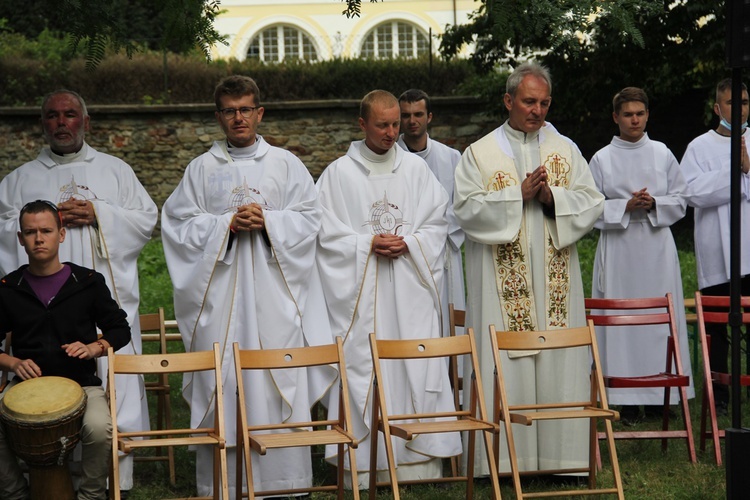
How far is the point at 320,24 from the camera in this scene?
3234 cm

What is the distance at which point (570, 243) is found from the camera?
674 cm

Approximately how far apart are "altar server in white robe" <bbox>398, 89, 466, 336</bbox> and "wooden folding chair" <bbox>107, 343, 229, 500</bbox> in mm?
2606

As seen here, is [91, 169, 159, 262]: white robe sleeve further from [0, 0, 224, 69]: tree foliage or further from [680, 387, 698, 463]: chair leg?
[680, 387, 698, 463]: chair leg

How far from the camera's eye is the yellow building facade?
31891 millimetres

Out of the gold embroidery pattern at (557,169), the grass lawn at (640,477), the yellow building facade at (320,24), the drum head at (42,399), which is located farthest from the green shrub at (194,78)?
the yellow building facade at (320,24)

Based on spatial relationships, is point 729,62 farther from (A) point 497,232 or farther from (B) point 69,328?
(B) point 69,328

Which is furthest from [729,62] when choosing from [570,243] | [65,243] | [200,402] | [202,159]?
[65,243]

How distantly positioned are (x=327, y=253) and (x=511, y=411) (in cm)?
146

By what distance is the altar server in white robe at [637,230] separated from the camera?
26.8ft

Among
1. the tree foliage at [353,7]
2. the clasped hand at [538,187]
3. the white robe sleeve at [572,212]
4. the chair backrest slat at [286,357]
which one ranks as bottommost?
the chair backrest slat at [286,357]

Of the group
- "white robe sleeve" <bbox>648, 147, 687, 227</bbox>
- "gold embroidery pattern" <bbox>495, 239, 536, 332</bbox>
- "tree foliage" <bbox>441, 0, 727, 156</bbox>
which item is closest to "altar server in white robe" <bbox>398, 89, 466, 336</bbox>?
"gold embroidery pattern" <bbox>495, 239, 536, 332</bbox>

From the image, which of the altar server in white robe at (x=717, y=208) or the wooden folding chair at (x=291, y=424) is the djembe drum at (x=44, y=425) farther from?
the altar server in white robe at (x=717, y=208)

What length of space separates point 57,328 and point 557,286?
2920 mm

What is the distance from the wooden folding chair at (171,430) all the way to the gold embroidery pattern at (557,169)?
2.32 meters
